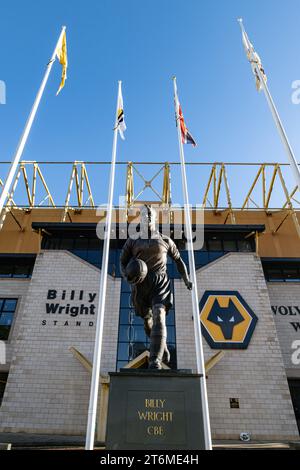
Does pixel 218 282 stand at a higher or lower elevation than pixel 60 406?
higher

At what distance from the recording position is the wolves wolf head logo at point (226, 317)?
14.0 metres

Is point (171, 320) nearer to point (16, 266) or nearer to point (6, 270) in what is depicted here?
point (16, 266)

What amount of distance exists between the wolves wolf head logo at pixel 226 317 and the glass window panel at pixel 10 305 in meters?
10.1

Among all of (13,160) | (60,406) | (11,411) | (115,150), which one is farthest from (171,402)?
(11,411)

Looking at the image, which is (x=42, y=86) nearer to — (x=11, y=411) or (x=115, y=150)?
(x=115, y=150)

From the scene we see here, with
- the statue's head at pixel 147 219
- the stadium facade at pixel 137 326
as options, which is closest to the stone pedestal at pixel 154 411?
the statue's head at pixel 147 219

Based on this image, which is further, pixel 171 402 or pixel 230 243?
pixel 230 243

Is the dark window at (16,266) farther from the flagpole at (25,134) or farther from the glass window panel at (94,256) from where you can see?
the flagpole at (25,134)

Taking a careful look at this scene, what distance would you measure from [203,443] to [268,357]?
10.7 meters

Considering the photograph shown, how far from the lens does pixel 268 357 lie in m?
13.2

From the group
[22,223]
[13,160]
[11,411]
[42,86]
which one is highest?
[22,223]

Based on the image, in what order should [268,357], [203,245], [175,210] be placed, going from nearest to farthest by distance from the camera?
1. [268,357]
2. [203,245]
3. [175,210]

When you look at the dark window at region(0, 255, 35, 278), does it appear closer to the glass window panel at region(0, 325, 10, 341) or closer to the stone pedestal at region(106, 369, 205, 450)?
the glass window panel at region(0, 325, 10, 341)
